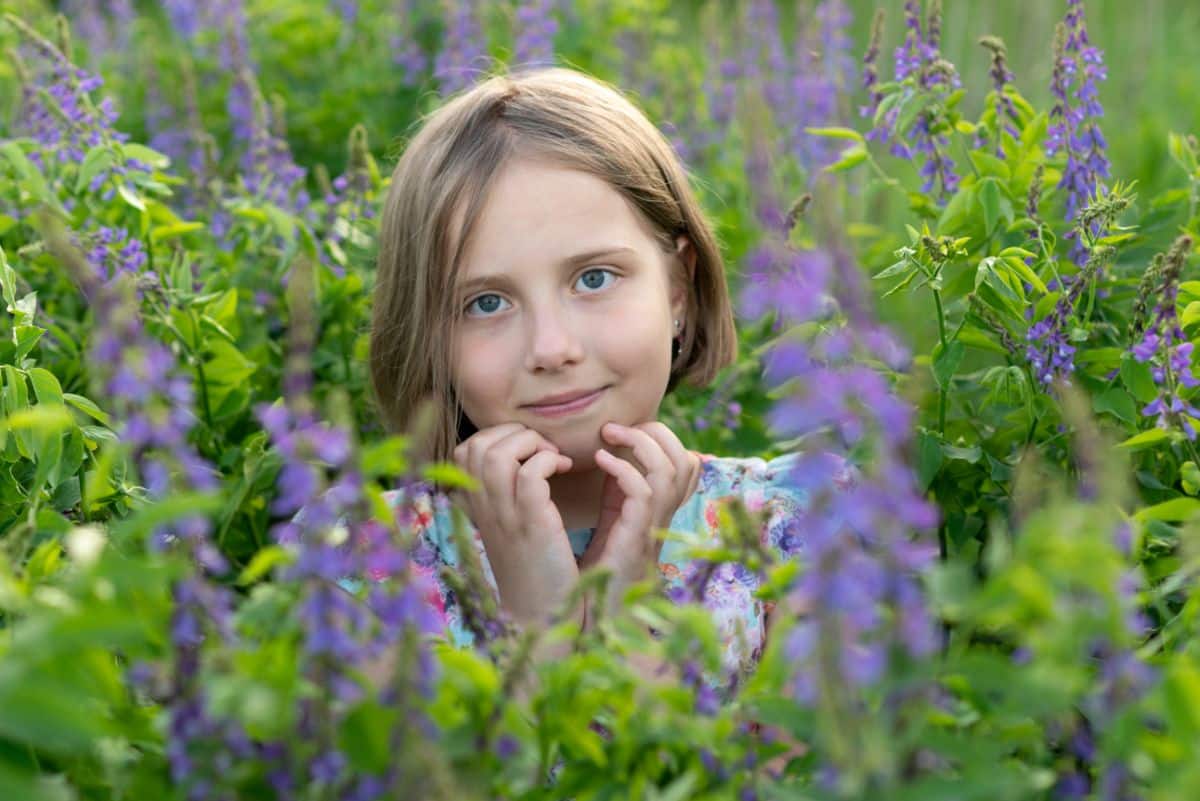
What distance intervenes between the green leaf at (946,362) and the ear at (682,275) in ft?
1.86

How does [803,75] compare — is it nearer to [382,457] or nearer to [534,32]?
[534,32]

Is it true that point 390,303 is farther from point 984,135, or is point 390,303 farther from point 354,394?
point 984,135

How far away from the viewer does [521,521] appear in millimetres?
2287

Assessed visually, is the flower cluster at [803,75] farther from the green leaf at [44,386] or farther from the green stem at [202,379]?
the green leaf at [44,386]

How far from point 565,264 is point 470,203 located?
20 cm

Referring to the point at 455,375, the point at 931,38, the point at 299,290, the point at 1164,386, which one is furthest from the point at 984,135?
the point at 299,290

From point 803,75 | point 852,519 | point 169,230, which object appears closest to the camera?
point 852,519

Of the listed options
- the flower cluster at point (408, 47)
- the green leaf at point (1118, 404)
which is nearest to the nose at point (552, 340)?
the green leaf at point (1118, 404)

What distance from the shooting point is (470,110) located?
8.43 feet

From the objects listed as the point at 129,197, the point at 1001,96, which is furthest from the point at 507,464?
the point at 1001,96

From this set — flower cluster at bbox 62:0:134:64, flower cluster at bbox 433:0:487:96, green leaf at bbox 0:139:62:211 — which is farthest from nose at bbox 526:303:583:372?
flower cluster at bbox 62:0:134:64

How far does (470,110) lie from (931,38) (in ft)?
2.65

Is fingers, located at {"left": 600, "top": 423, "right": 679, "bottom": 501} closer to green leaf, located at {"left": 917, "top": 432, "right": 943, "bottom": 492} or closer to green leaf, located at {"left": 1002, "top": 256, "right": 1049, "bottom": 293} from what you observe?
green leaf, located at {"left": 917, "top": 432, "right": 943, "bottom": 492}

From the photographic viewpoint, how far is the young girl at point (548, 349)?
229 cm
